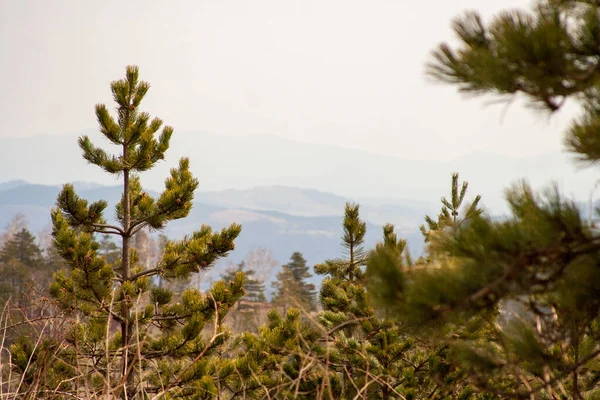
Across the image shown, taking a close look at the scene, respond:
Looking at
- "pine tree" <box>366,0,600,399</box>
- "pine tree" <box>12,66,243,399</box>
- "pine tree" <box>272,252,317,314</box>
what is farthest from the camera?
"pine tree" <box>272,252,317,314</box>

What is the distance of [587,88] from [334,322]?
4.18 meters

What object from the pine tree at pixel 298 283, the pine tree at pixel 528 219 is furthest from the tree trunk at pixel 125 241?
the pine tree at pixel 298 283

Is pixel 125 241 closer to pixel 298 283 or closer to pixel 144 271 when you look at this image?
pixel 144 271

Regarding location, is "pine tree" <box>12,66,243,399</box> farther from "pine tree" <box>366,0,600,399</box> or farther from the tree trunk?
"pine tree" <box>366,0,600,399</box>

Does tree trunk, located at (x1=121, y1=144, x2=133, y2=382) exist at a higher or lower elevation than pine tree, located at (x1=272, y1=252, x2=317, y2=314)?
higher

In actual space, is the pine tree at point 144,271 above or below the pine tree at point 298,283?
above

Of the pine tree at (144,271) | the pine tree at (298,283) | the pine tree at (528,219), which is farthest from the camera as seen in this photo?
the pine tree at (298,283)

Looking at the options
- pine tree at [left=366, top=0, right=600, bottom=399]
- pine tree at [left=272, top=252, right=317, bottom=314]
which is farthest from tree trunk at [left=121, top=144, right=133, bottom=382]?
pine tree at [left=272, top=252, right=317, bottom=314]

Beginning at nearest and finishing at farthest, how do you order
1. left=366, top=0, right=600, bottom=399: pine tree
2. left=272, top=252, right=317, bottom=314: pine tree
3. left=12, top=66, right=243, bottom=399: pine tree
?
left=366, top=0, right=600, bottom=399: pine tree → left=12, top=66, right=243, bottom=399: pine tree → left=272, top=252, right=317, bottom=314: pine tree

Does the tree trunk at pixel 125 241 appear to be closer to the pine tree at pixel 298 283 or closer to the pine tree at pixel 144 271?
the pine tree at pixel 144 271


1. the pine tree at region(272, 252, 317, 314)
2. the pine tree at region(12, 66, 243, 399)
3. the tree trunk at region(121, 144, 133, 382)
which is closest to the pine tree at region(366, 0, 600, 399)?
the pine tree at region(12, 66, 243, 399)

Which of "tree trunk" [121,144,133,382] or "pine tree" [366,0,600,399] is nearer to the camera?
"pine tree" [366,0,600,399]

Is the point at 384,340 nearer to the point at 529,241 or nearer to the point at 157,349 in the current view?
the point at 157,349

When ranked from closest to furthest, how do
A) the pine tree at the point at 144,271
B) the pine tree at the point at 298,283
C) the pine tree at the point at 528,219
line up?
the pine tree at the point at 528,219 → the pine tree at the point at 144,271 → the pine tree at the point at 298,283
